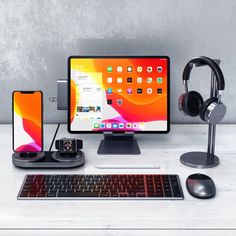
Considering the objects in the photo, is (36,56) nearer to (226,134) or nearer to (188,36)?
(188,36)

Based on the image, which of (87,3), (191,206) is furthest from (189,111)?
(87,3)

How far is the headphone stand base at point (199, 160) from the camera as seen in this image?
122cm

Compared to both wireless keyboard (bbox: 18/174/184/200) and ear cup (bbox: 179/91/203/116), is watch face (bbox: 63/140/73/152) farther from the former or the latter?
ear cup (bbox: 179/91/203/116)

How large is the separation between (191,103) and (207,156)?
18 cm

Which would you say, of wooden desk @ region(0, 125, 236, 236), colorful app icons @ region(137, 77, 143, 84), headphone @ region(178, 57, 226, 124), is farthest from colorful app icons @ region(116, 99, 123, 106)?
wooden desk @ region(0, 125, 236, 236)

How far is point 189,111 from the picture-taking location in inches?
48.6

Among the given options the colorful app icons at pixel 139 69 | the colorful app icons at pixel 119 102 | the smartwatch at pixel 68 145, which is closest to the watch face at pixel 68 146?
the smartwatch at pixel 68 145

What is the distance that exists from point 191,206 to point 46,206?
1.16ft

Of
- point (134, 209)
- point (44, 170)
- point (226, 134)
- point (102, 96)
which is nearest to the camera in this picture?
point (134, 209)

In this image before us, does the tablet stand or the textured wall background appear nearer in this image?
the tablet stand

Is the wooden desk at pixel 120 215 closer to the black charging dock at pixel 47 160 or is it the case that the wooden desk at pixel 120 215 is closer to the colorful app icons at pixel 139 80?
the black charging dock at pixel 47 160

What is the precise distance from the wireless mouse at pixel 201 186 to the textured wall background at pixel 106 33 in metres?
0.62

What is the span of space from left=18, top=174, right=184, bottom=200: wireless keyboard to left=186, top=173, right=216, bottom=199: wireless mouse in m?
0.03

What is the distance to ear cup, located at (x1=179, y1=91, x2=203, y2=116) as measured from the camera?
1.23 m
